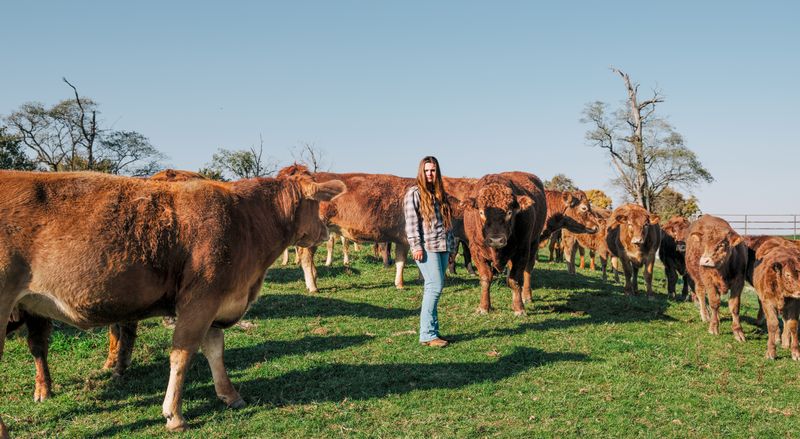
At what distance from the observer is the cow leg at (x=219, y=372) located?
6.42 m

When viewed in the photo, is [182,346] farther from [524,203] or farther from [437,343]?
[524,203]

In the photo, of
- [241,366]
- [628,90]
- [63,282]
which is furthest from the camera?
[628,90]

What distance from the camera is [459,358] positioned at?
8.35 m

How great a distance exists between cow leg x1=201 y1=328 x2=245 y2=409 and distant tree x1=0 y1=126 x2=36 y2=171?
141ft

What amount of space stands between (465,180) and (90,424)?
12.7m

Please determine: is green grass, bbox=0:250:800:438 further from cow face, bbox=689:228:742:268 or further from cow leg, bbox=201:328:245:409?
cow face, bbox=689:228:742:268

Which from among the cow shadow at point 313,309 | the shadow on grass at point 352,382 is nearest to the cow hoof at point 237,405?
the shadow on grass at point 352,382

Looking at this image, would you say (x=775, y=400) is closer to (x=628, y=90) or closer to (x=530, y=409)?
(x=530, y=409)

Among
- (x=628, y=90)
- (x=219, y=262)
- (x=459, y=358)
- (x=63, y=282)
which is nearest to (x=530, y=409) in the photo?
(x=459, y=358)

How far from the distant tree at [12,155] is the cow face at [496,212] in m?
41.4

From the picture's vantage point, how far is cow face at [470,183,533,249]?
1058cm

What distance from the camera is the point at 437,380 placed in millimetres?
7383

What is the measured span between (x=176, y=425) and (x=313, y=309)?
604 cm

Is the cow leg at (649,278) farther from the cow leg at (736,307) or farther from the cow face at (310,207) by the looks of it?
the cow face at (310,207)
